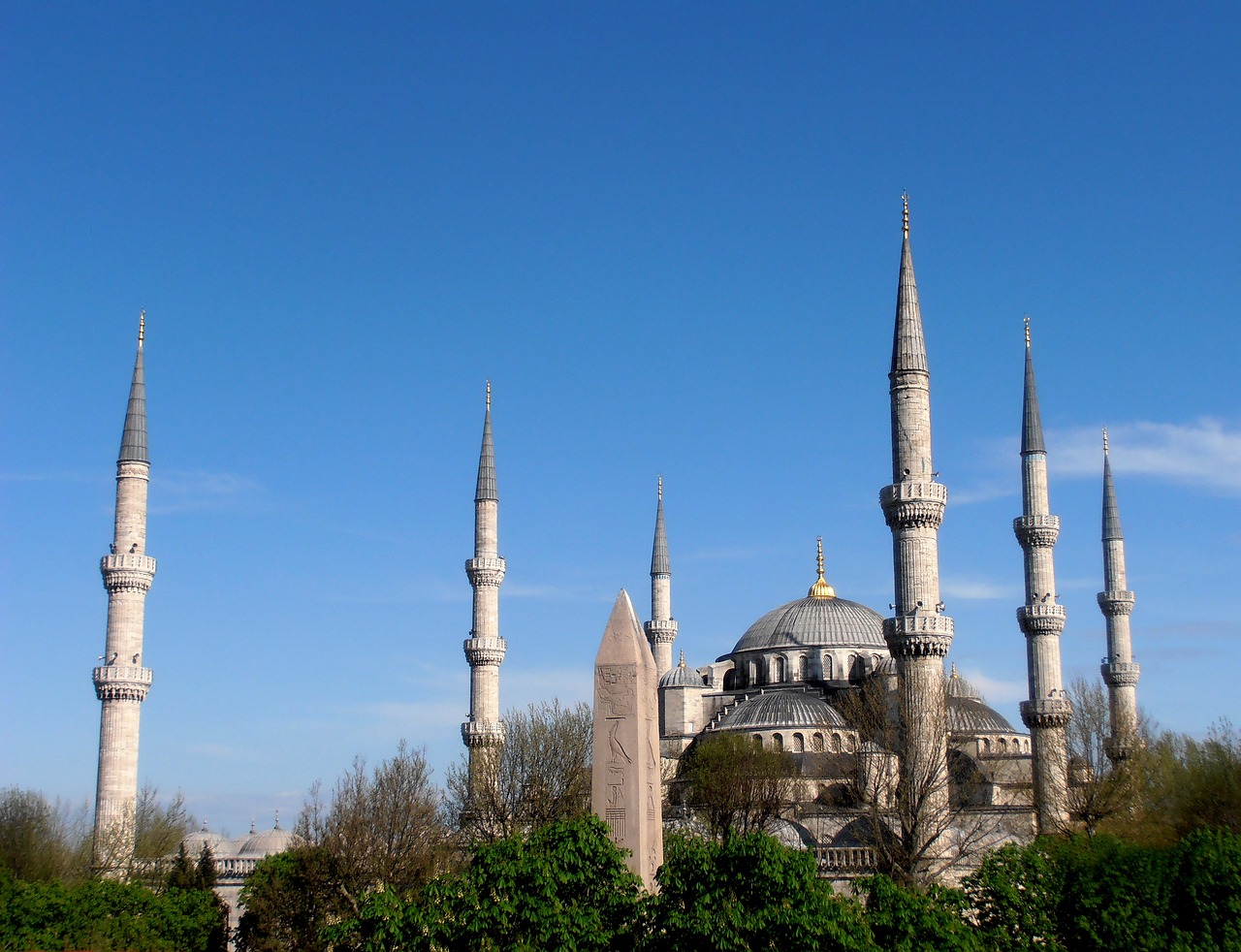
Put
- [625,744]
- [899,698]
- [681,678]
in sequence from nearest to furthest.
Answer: [625,744], [899,698], [681,678]

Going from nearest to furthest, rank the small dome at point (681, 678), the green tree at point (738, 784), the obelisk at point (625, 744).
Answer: the obelisk at point (625, 744)
the green tree at point (738, 784)
the small dome at point (681, 678)

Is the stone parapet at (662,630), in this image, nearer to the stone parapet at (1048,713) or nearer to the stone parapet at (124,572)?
the stone parapet at (1048,713)

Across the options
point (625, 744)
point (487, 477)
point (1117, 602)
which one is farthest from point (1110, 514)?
point (625, 744)

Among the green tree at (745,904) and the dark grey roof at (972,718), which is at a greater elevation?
the dark grey roof at (972,718)

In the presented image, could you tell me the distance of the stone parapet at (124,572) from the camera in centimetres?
3609

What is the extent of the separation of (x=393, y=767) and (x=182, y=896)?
18.8ft

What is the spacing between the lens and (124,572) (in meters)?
36.1

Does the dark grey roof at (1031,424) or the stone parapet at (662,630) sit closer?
the dark grey roof at (1031,424)

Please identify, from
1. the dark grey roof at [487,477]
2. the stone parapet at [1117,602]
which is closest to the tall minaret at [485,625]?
the dark grey roof at [487,477]

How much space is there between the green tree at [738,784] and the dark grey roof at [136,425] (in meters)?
17.2

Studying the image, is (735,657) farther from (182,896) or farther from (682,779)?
(182,896)

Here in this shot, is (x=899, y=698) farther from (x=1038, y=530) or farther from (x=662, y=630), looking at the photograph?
(x=662, y=630)

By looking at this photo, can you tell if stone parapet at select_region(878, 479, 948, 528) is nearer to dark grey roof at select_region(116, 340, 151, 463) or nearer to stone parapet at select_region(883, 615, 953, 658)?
stone parapet at select_region(883, 615, 953, 658)

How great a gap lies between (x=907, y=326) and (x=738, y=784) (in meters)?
13.0
